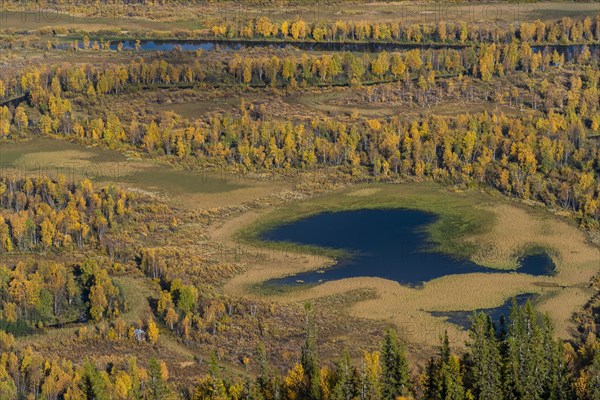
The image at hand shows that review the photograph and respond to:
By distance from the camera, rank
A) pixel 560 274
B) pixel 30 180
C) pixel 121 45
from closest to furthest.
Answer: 1. pixel 560 274
2. pixel 30 180
3. pixel 121 45

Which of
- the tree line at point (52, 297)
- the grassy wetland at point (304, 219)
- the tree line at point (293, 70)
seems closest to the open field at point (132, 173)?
the grassy wetland at point (304, 219)

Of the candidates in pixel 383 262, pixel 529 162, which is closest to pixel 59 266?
pixel 383 262

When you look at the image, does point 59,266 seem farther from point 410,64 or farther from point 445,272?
point 410,64

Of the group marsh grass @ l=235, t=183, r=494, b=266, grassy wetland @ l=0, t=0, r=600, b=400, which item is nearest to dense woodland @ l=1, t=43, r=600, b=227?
grassy wetland @ l=0, t=0, r=600, b=400

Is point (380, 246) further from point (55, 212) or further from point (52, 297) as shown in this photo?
point (52, 297)

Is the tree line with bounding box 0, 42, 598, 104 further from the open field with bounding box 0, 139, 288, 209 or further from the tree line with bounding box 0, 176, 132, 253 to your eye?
the tree line with bounding box 0, 176, 132, 253
